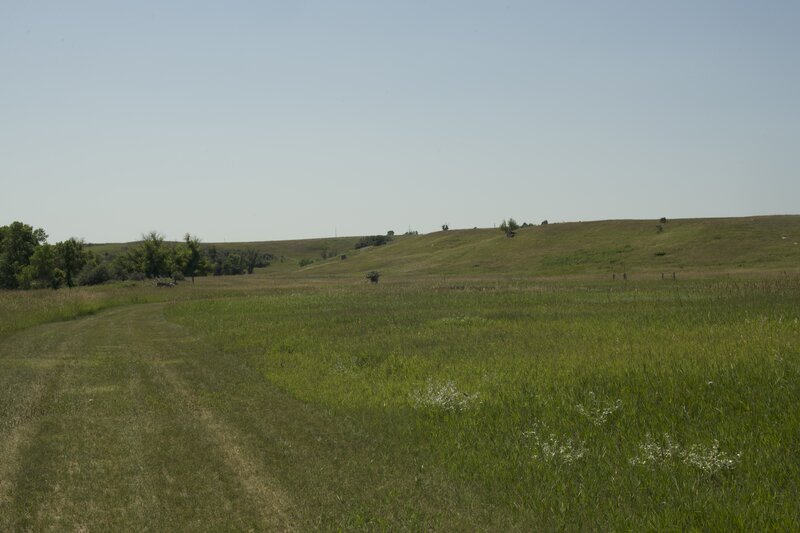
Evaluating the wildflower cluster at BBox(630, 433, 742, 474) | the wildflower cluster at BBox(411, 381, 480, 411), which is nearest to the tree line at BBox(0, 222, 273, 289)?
the wildflower cluster at BBox(411, 381, 480, 411)

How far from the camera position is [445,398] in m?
13.9

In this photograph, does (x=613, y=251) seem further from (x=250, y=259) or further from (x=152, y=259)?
(x=250, y=259)

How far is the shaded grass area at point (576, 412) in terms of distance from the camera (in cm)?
848

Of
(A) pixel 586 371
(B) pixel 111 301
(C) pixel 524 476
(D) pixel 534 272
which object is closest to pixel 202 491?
(C) pixel 524 476

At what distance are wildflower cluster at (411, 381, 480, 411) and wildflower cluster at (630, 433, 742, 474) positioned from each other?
4.07 m

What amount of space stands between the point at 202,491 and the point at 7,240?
10377cm

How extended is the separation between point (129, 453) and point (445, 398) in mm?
6093

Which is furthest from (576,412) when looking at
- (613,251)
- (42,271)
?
(42,271)

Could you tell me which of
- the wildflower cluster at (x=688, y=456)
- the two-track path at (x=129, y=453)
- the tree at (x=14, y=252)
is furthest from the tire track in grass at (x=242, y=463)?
the tree at (x=14, y=252)

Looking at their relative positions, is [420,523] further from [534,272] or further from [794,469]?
[534,272]

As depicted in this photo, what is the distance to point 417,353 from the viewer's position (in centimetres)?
2072

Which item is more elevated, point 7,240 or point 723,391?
point 7,240

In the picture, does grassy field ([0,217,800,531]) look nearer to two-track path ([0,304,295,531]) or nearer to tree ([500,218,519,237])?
two-track path ([0,304,295,531])

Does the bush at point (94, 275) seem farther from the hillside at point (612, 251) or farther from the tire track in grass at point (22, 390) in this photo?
the tire track in grass at point (22, 390)
